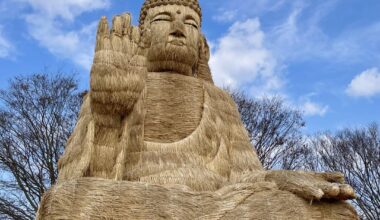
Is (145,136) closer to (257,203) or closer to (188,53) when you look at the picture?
(188,53)

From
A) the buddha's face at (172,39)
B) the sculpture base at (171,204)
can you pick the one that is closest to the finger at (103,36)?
the buddha's face at (172,39)

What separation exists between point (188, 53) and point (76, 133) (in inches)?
60.4

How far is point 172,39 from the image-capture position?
17.8ft

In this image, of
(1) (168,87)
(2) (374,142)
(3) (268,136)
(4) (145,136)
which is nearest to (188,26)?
(1) (168,87)

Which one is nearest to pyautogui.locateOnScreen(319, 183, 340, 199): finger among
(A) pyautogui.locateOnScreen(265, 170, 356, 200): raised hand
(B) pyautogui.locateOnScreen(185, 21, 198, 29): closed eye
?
(A) pyautogui.locateOnScreen(265, 170, 356, 200): raised hand

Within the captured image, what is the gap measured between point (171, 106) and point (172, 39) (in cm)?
78

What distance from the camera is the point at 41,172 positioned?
40.3 ft

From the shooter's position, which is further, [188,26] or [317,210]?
[188,26]

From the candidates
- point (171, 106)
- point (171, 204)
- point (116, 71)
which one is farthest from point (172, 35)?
point (171, 204)

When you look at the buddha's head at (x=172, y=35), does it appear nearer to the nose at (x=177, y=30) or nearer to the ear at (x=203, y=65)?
the nose at (x=177, y=30)

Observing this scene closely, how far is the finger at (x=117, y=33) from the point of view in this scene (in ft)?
14.2

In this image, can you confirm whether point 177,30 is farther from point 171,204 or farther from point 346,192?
point 346,192

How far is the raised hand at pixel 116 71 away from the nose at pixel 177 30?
0.95 metres

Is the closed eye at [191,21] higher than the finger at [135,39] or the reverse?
higher
